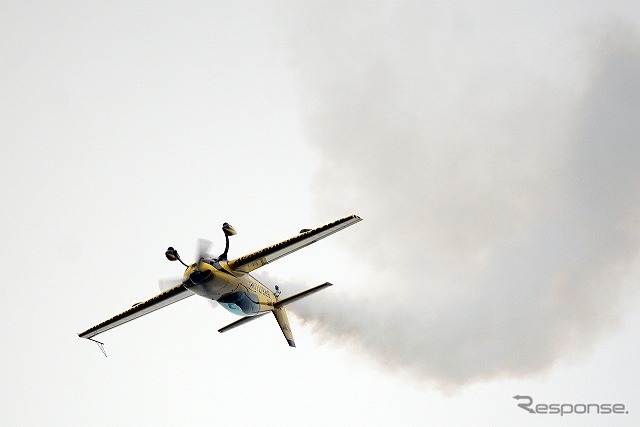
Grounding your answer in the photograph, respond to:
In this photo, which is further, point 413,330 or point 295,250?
point 413,330

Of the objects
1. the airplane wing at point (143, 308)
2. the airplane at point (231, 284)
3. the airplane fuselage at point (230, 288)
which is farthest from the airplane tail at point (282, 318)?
the airplane wing at point (143, 308)

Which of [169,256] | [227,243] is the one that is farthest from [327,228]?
[169,256]

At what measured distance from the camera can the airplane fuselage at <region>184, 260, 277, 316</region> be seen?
46219mm

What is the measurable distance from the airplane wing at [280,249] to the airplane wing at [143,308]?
4.76 meters

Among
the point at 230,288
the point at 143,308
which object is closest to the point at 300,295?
the point at 230,288

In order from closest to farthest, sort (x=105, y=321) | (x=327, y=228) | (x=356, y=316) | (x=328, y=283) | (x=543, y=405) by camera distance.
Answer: (x=327, y=228), (x=328, y=283), (x=105, y=321), (x=543, y=405), (x=356, y=316)

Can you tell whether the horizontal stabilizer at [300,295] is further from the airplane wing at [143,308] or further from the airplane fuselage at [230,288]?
the airplane wing at [143,308]

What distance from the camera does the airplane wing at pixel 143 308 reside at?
2032 inches

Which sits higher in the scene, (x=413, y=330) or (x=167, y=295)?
(x=413, y=330)

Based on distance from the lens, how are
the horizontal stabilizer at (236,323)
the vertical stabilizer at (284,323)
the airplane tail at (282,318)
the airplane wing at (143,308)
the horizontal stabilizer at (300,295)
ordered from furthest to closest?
1. the vertical stabilizer at (284,323)
2. the horizontal stabilizer at (236,323)
3. the airplane tail at (282,318)
4. the airplane wing at (143,308)
5. the horizontal stabilizer at (300,295)

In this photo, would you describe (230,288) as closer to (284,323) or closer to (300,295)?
(300,295)

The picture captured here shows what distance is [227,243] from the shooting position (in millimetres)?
47688

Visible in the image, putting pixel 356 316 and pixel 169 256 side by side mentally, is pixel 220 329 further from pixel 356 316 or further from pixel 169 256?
pixel 356 316

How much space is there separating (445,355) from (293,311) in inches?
565
